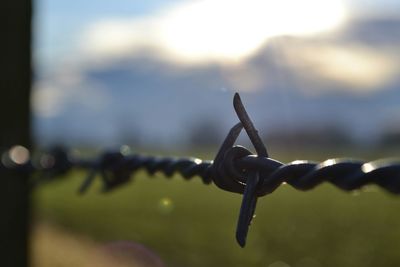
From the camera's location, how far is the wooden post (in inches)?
74.8

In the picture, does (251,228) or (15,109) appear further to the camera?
(251,228)

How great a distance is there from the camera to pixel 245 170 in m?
0.83

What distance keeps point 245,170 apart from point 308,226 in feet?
22.2

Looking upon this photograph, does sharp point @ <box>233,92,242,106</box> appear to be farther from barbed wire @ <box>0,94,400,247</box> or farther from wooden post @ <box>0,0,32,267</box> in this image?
wooden post @ <box>0,0,32,267</box>

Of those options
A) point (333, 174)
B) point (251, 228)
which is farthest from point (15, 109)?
point (251, 228)

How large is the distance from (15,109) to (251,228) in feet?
13.9

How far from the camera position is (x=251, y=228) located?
235 inches

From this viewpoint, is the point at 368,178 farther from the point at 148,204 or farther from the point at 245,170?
the point at 148,204

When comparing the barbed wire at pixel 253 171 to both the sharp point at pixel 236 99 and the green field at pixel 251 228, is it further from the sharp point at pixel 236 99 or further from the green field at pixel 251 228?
the green field at pixel 251 228

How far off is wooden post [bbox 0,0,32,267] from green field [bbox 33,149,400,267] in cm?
176

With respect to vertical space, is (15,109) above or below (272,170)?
below

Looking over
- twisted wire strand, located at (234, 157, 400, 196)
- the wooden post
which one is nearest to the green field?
the wooden post

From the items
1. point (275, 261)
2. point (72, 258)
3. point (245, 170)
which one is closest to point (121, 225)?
point (72, 258)

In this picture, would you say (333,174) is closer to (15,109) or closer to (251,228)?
(15,109)
